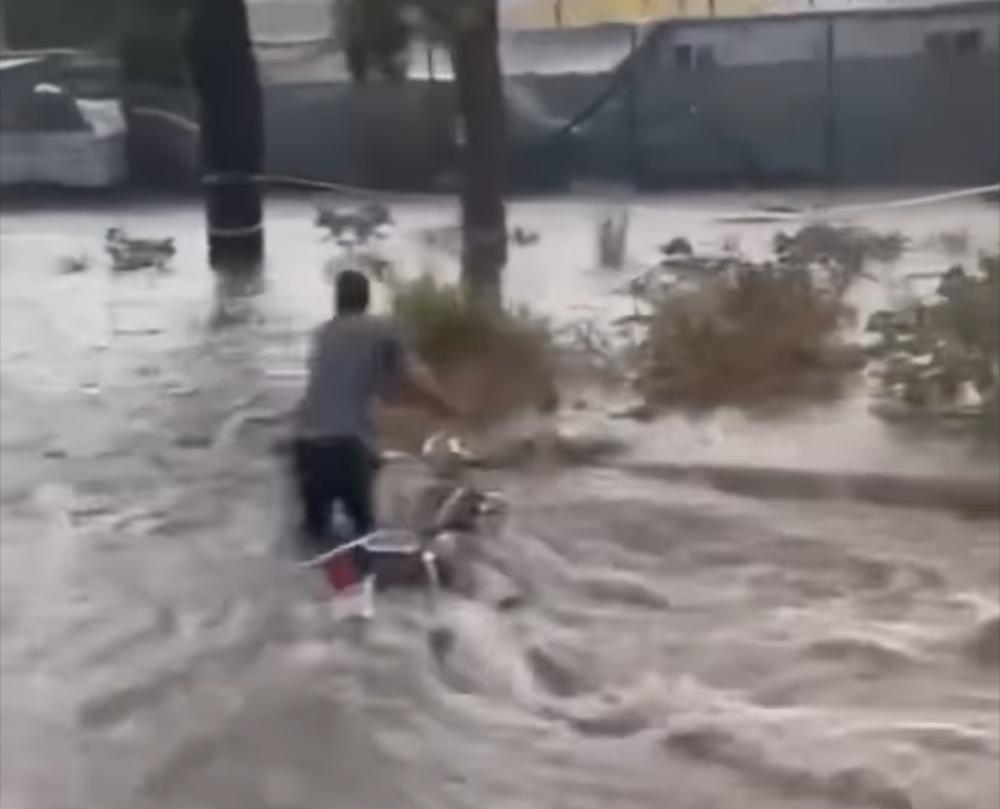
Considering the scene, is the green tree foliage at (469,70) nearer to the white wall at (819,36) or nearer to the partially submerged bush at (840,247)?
the partially submerged bush at (840,247)

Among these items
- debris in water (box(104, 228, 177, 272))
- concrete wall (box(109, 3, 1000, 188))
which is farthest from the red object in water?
debris in water (box(104, 228, 177, 272))

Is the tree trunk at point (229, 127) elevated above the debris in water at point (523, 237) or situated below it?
above

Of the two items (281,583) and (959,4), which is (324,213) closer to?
(959,4)

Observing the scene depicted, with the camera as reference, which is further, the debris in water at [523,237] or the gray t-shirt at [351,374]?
the debris in water at [523,237]

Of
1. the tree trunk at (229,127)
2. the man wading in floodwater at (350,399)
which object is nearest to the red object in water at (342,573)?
the man wading in floodwater at (350,399)

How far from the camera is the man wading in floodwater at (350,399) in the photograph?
10.3 meters

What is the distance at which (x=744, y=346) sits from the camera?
15859 millimetres

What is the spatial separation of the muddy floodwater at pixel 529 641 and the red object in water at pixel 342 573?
0.55 feet

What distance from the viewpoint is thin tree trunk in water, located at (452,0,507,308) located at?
20.0 meters

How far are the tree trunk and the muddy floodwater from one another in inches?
300

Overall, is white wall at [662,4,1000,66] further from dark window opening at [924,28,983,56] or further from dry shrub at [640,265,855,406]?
dry shrub at [640,265,855,406]

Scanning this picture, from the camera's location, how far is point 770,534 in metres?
11.9

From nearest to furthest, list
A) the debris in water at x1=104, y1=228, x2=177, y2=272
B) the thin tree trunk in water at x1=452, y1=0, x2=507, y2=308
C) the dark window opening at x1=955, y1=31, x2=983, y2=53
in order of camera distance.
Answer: the thin tree trunk in water at x1=452, y1=0, x2=507, y2=308 → the dark window opening at x1=955, y1=31, x2=983, y2=53 → the debris in water at x1=104, y1=228, x2=177, y2=272

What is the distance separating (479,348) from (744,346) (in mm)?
2119
